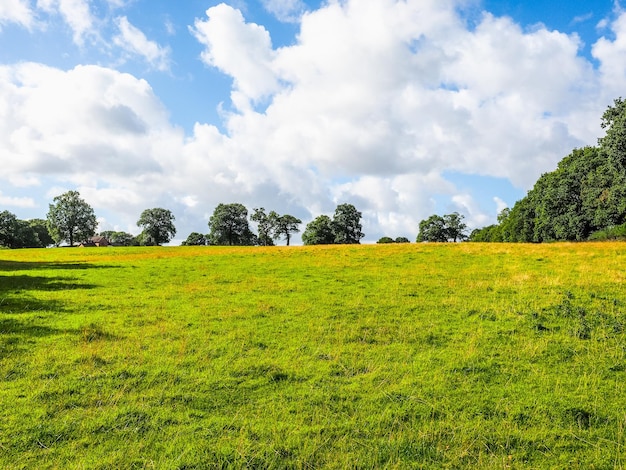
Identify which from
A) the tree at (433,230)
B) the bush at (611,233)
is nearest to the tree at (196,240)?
the tree at (433,230)

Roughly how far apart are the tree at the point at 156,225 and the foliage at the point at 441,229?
89324mm

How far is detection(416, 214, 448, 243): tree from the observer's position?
5635 inches

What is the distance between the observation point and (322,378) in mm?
11047

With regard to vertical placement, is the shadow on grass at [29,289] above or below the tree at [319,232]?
below

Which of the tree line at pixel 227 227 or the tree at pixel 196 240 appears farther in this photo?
the tree at pixel 196 240

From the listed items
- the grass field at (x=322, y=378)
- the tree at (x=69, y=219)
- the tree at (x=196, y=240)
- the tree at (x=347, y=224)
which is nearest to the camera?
the grass field at (x=322, y=378)

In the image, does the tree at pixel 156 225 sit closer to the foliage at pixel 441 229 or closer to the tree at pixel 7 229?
the tree at pixel 7 229

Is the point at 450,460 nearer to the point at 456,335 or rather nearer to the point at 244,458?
the point at 244,458

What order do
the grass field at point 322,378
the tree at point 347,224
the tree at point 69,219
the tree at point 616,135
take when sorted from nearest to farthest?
the grass field at point 322,378, the tree at point 616,135, the tree at point 69,219, the tree at point 347,224

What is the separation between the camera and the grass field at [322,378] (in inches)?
308

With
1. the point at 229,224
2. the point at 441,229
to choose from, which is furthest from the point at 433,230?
the point at 229,224

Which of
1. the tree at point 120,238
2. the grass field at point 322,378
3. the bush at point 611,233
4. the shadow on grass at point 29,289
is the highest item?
the tree at point 120,238

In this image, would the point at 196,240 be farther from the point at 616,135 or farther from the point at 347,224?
the point at 616,135

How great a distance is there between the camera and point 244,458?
7465 mm
